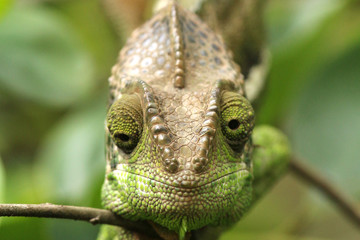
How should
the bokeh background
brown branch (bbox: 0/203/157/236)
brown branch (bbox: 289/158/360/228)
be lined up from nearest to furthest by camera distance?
brown branch (bbox: 0/203/157/236) < brown branch (bbox: 289/158/360/228) < the bokeh background

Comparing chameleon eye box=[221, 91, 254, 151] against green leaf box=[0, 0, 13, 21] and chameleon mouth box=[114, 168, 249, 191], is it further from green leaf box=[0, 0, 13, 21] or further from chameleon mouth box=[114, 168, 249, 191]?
green leaf box=[0, 0, 13, 21]

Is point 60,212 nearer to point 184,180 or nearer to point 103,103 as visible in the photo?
point 184,180

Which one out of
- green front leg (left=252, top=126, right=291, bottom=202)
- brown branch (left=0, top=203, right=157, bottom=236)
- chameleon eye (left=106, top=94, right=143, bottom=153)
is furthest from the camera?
green front leg (left=252, top=126, right=291, bottom=202)

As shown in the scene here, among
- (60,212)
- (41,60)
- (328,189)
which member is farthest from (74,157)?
(60,212)

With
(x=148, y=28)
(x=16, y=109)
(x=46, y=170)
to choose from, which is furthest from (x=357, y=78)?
(x=16, y=109)

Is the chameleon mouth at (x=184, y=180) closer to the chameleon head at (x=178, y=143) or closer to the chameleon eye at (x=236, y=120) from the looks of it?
the chameleon head at (x=178, y=143)

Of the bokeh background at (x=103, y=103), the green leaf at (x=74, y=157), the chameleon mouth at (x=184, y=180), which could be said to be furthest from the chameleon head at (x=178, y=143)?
the bokeh background at (x=103, y=103)

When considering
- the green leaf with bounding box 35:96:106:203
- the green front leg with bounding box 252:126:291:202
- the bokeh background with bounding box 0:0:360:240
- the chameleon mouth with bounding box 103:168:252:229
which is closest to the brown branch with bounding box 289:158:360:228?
the bokeh background with bounding box 0:0:360:240

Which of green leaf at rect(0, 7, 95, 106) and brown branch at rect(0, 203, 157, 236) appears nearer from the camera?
brown branch at rect(0, 203, 157, 236)
